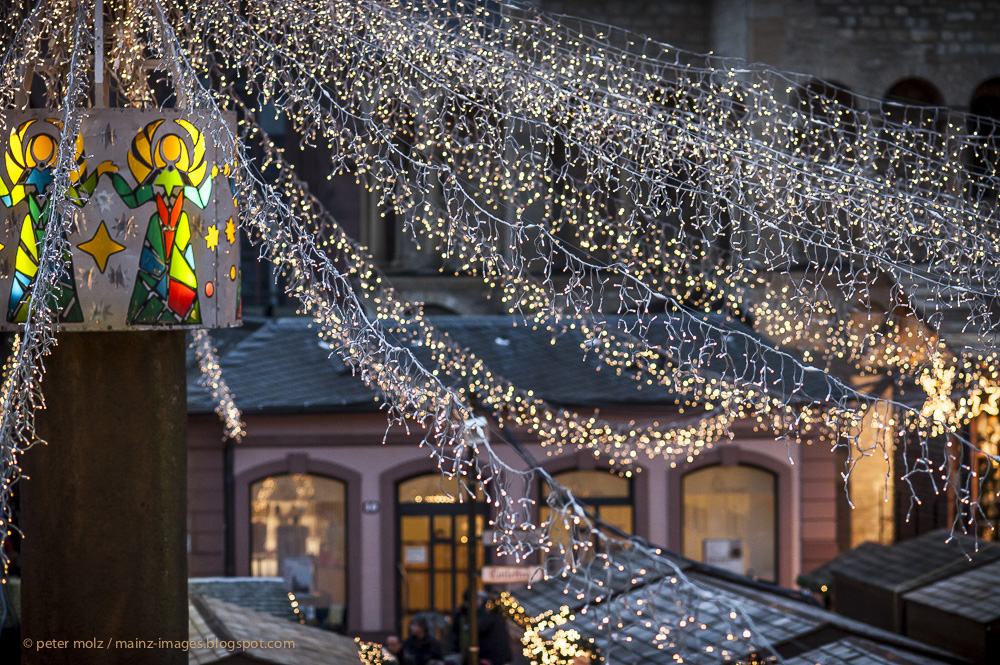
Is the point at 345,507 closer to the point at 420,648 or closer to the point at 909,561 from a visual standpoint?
the point at 420,648

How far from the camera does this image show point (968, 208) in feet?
21.0

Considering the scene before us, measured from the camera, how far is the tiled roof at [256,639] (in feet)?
18.9

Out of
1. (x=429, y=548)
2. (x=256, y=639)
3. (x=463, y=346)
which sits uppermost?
(x=463, y=346)

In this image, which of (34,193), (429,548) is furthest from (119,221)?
(429,548)

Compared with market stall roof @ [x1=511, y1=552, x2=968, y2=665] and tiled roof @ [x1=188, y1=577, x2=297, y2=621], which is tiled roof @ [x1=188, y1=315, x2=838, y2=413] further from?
market stall roof @ [x1=511, y1=552, x2=968, y2=665]


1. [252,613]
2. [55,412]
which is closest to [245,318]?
[252,613]

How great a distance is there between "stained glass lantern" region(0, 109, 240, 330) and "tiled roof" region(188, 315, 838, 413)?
8466 millimetres

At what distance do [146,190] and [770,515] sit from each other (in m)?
11.9

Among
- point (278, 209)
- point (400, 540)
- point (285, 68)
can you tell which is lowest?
point (400, 540)

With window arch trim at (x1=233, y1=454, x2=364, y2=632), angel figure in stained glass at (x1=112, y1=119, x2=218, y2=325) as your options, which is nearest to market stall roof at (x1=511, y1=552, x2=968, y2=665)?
angel figure in stained glass at (x1=112, y1=119, x2=218, y2=325)

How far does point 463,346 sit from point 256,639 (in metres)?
8.88

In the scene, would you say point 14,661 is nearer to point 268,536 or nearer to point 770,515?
point 268,536

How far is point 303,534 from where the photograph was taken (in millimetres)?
14688

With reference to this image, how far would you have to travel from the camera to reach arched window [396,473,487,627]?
48.2 feet
